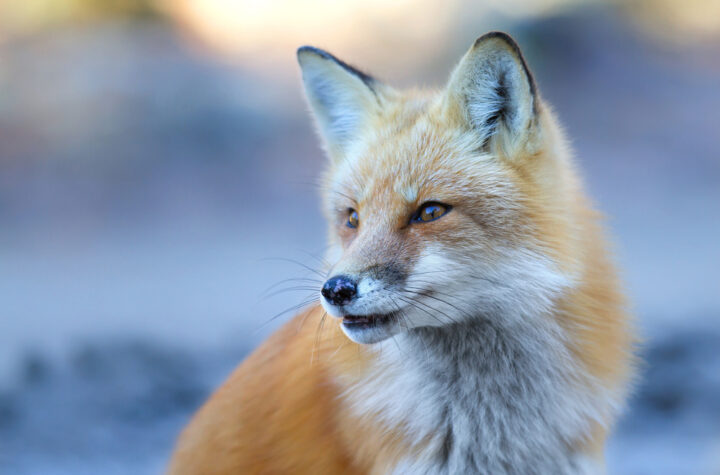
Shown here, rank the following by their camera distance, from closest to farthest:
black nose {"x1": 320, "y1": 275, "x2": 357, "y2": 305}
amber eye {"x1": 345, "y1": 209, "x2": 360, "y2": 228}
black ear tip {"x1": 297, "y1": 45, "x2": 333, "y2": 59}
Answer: black nose {"x1": 320, "y1": 275, "x2": 357, "y2": 305}
amber eye {"x1": 345, "y1": 209, "x2": 360, "y2": 228}
black ear tip {"x1": 297, "y1": 45, "x2": 333, "y2": 59}

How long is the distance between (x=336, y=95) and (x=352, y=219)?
0.48m

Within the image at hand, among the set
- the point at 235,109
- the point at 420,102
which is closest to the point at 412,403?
the point at 420,102

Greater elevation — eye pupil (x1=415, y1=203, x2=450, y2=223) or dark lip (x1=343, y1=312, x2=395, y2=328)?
eye pupil (x1=415, y1=203, x2=450, y2=223)

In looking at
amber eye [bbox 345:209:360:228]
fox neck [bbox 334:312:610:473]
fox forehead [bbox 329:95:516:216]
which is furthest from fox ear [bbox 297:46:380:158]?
fox neck [bbox 334:312:610:473]

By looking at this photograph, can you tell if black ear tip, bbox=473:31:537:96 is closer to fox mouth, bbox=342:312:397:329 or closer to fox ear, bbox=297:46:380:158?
fox ear, bbox=297:46:380:158

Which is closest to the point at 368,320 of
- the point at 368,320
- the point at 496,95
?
the point at 368,320

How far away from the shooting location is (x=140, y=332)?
15.3 ft

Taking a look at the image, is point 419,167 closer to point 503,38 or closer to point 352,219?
point 352,219

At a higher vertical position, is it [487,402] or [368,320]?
[368,320]

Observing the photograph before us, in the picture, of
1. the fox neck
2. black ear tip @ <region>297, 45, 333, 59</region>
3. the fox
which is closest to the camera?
the fox

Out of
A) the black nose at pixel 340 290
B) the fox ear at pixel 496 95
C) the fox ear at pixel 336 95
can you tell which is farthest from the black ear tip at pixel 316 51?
Answer: the black nose at pixel 340 290

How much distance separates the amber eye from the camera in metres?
2.05

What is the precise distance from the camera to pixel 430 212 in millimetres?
1878

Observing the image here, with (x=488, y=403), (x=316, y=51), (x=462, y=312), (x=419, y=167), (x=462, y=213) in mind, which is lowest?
(x=488, y=403)
